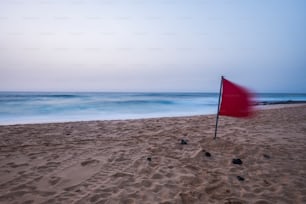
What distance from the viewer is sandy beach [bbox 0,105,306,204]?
329 centimetres

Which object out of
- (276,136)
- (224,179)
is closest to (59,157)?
(224,179)

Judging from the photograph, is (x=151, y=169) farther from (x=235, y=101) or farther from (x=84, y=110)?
(x=84, y=110)

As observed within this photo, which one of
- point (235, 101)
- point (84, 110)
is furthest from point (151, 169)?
point (84, 110)

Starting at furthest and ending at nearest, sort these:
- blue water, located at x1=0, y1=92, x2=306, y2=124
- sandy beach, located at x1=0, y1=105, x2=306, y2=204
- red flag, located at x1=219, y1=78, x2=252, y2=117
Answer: blue water, located at x1=0, y1=92, x2=306, y2=124 < red flag, located at x1=219, y1=78, x2=252, y2=117 < sandy beach, located at x1=0, y1=105, x2=306, y2=204

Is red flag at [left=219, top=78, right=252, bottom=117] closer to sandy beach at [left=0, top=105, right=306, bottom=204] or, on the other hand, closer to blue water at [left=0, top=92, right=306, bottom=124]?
sandy beach at [left=0, top=105, right=306, bottom=204]

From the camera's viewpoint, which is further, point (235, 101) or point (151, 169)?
point (235, 101)

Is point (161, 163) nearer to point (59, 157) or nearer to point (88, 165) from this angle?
point (88, 165)

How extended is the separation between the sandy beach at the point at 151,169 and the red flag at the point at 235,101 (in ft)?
3.13

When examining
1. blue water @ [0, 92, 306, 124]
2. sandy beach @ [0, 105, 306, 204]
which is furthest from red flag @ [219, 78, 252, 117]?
blue water @ [0, 92, 306, 124]

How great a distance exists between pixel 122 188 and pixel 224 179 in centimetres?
174

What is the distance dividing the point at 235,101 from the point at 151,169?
2.59 meters

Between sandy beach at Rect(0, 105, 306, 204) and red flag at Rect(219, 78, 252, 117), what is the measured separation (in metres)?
0.95

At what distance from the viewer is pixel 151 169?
4.29 meters

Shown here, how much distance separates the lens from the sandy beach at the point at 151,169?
10.8 ft
